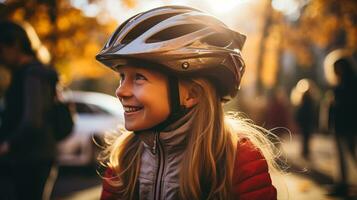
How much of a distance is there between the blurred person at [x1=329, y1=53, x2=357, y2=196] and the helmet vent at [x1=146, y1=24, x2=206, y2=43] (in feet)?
16.4

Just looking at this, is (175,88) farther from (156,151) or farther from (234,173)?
(234,173)

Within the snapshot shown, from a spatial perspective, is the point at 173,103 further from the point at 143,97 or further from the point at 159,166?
the point at 159,166

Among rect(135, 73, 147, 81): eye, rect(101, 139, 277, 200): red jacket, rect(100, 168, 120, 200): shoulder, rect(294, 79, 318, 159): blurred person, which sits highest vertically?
rect(135, 73, 147, 81): eye

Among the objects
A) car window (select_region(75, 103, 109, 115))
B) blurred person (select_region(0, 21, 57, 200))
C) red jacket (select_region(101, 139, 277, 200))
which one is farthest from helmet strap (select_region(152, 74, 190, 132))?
car window (select_region(75, 103, 109, 115))

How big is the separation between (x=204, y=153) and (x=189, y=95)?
317 millimetres

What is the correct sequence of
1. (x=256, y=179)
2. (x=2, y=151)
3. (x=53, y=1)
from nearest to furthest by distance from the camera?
(x=256, y=179)
(x=2, y=151)
(x=53, y=1)

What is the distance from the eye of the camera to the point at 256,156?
227 centimetres

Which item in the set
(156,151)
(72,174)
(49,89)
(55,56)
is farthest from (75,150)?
(156,151)

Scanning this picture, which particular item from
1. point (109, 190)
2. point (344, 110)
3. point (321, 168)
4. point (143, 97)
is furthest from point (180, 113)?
point (321, 168)

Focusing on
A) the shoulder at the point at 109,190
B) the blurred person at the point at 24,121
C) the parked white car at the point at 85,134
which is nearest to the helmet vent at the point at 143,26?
the shoulder at the point at 109,190

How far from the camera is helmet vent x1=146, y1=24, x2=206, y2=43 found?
2342mm

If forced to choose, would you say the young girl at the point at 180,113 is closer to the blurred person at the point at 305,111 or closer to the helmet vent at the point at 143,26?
the helmet vent at the point at 143,26

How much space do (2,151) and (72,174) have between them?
665 cm

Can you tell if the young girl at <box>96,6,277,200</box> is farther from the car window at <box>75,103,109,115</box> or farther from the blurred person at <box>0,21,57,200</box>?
the car window at <box>75,103,109,115</box>
